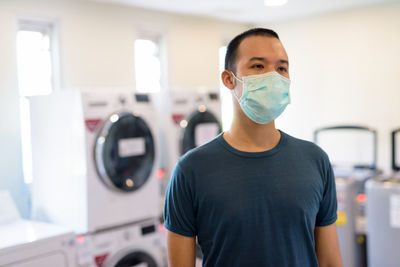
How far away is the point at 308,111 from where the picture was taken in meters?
5.38

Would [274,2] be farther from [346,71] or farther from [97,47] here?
[97,47]

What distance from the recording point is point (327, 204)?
4.58 ft

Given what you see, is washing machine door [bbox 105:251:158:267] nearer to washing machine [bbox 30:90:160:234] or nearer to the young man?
washing machine [bbox 30:90:160:234]

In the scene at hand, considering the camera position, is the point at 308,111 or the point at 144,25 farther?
the point at 308,111

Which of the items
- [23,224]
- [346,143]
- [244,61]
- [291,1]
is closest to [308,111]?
[346,143]

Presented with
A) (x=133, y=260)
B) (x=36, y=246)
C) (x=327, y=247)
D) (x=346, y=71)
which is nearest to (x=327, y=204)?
(x=327, y=247)

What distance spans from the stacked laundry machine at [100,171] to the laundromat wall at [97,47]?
1.45 feet

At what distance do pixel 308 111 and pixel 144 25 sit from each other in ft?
7.39

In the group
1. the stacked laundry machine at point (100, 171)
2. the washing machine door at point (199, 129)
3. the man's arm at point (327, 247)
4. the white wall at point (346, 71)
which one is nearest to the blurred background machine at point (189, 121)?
the washing machine door at point (199, 129)

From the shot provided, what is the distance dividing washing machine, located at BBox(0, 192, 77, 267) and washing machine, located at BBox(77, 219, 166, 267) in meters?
0.12

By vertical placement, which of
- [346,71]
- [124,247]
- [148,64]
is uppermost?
[148,64]

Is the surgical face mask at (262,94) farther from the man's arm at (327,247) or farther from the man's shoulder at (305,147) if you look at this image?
the man's arm at (327,247)

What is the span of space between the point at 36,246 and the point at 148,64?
8.91 ft

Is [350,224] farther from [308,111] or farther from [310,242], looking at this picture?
[310,242]
